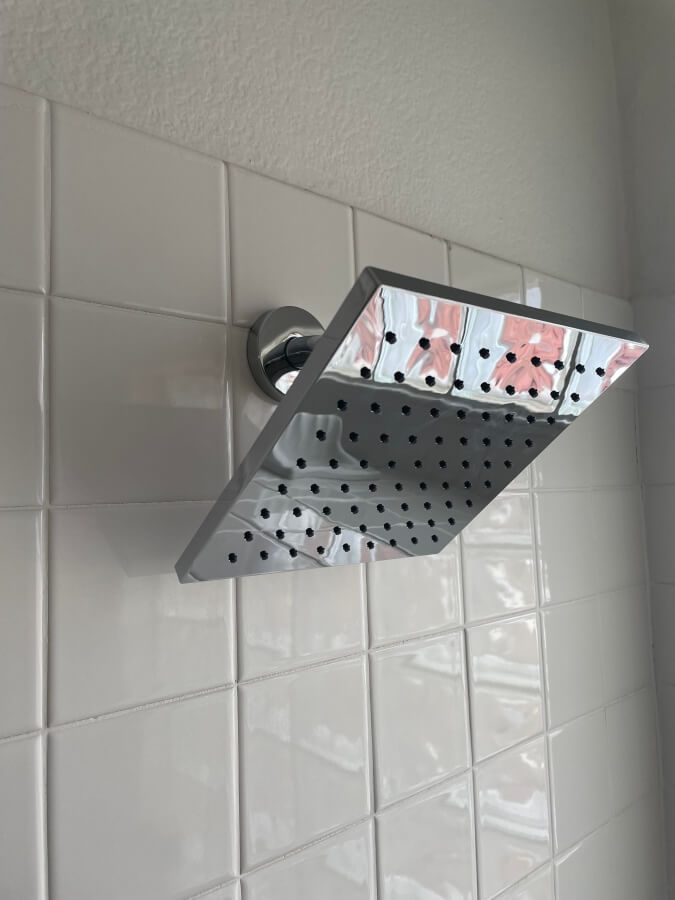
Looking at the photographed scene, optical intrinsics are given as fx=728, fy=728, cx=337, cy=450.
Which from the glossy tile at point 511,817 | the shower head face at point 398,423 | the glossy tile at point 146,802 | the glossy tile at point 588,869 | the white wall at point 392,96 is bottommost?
the glossy tile at point 588,869

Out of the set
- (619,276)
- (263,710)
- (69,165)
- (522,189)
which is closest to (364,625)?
(263,710)

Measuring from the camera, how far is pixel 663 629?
4.07 ft

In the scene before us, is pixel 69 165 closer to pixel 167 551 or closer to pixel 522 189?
pixel 167 551

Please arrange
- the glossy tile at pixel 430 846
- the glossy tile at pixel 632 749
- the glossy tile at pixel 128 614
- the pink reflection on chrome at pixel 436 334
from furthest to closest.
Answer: the glossy tile at pixel 632 749, the glossy tile at pixel 430 846, the glossy tile at pixel 128 614, the pink reflection on chrome at pixel 436 334

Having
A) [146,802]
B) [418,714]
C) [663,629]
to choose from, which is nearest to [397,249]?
[418,714]

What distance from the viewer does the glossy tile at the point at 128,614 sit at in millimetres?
615

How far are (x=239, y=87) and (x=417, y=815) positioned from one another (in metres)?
0.84

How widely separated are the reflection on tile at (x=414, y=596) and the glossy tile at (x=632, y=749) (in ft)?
1.42

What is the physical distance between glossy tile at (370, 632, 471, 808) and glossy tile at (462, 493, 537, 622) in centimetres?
7

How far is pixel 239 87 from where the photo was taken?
781 millimetres

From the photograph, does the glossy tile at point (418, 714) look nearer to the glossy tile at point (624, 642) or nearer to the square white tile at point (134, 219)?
the glossy tile at point (624, 642)

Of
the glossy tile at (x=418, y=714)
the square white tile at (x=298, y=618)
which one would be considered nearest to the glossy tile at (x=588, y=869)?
the glossy tile at (x=418, y=714)

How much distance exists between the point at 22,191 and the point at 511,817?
935 mm

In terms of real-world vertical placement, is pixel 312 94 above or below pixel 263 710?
above
